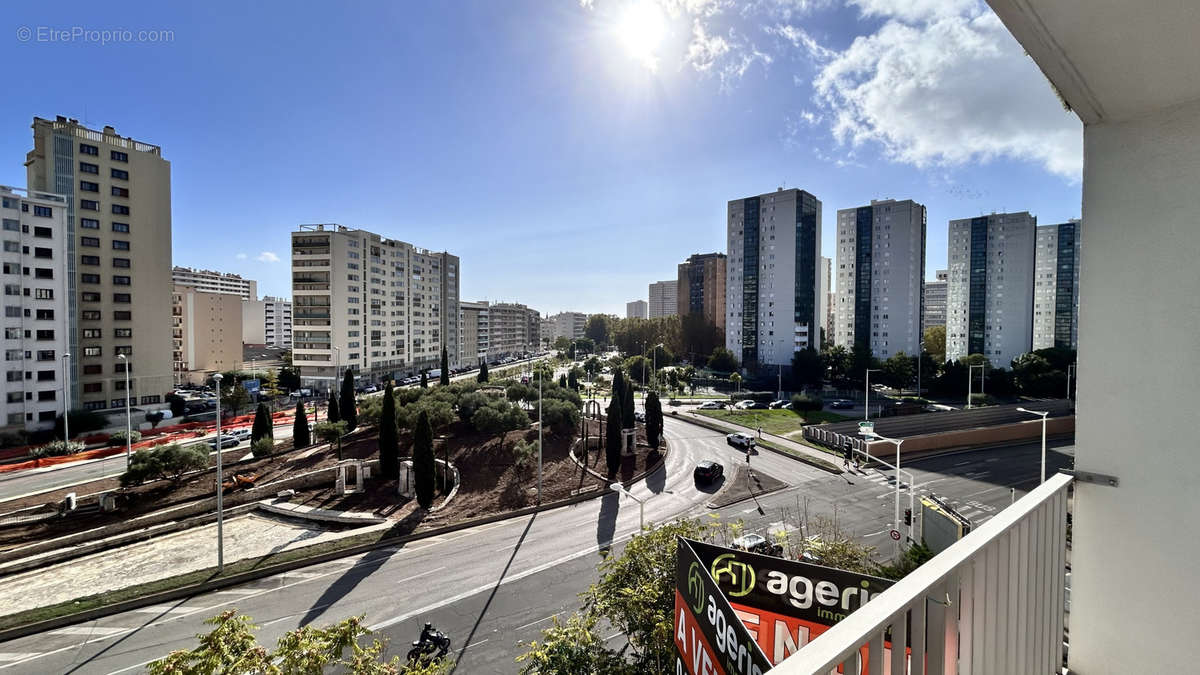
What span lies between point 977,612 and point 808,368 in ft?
186

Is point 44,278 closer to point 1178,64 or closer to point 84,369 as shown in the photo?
point 84,369

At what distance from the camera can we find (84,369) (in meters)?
35.8

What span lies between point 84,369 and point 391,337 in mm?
26386

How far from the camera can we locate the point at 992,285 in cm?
5891

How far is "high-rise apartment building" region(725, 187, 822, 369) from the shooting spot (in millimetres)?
58250

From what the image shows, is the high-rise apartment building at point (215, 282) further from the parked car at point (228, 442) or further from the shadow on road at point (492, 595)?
the shadow on road at point (492, 595)

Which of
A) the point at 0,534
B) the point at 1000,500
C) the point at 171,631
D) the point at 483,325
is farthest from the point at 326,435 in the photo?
A: the point at 483,325

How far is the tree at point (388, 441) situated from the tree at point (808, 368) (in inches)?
1784

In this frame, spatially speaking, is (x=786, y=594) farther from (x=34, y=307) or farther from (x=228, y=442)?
(x=34, y=307)

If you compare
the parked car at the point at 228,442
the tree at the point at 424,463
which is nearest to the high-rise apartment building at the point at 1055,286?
the tree at the point at 424,463

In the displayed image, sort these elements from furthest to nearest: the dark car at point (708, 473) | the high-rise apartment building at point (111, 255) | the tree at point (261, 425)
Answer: the high-rise apartment building at point (111, 255) < the tree at point (261, 425) < the dark car at point (708, 473)

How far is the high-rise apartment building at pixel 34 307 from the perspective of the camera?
103 ft

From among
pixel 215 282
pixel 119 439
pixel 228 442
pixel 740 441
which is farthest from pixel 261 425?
pixel 215 282

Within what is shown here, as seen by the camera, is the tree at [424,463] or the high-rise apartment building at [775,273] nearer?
the tree at [424,463]
